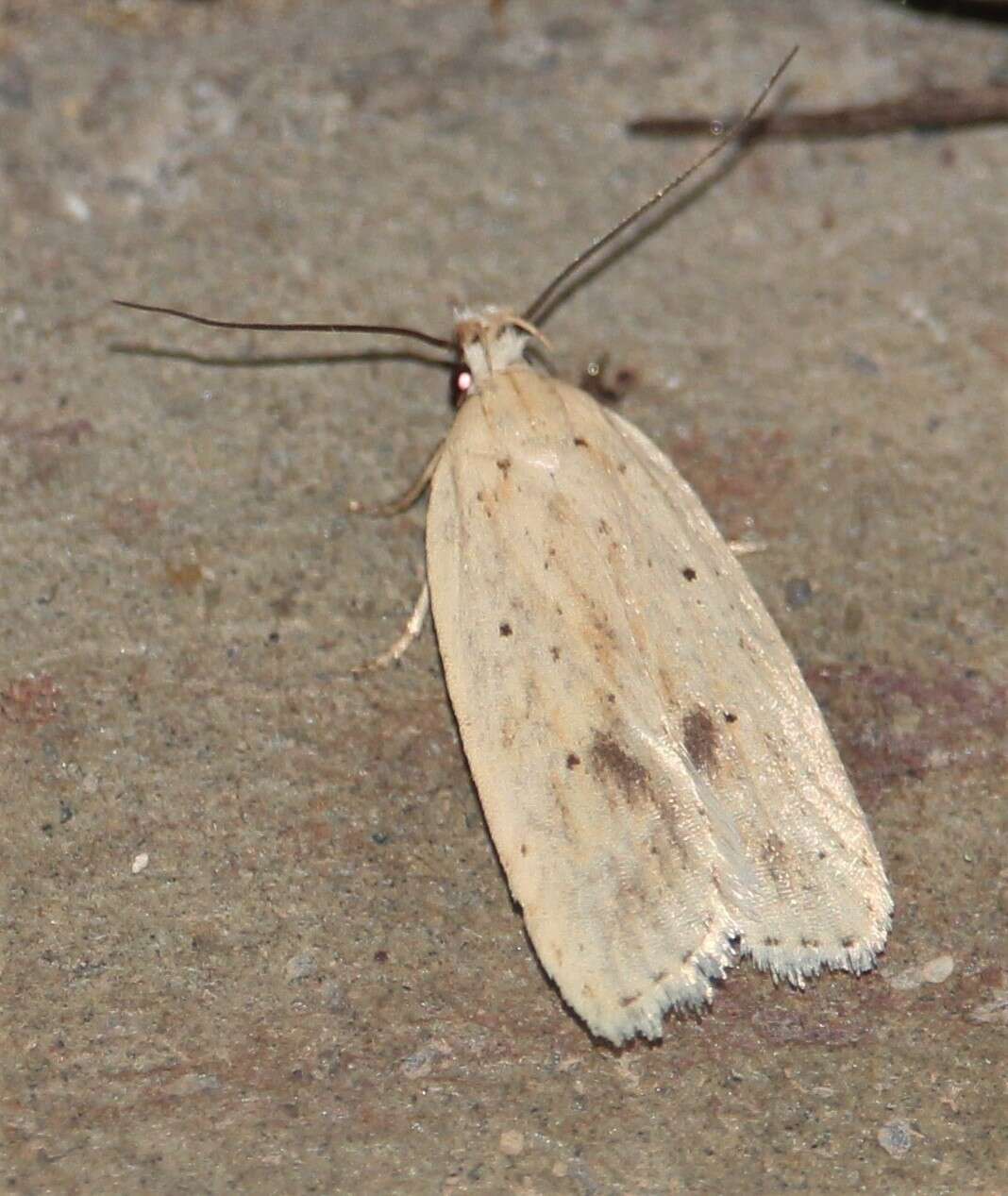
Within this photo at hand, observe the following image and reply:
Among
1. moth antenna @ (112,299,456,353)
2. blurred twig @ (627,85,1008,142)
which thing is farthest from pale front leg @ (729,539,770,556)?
blurred twig @ (627,85,1008,142)

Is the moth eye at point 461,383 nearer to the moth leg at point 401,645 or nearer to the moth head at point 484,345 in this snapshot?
the moth head at point 484,345

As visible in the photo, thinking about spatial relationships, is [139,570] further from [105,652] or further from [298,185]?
[298,185]

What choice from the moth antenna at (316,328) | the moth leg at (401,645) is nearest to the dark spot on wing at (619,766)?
the moth leg at (401,645)

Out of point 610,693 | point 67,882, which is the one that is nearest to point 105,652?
point 67,882

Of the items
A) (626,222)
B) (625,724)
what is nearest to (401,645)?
(625,724)

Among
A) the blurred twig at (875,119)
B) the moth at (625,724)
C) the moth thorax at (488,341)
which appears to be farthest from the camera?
the blurred twig at (875,119)

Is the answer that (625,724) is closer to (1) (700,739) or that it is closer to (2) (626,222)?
(1) (700,739)
